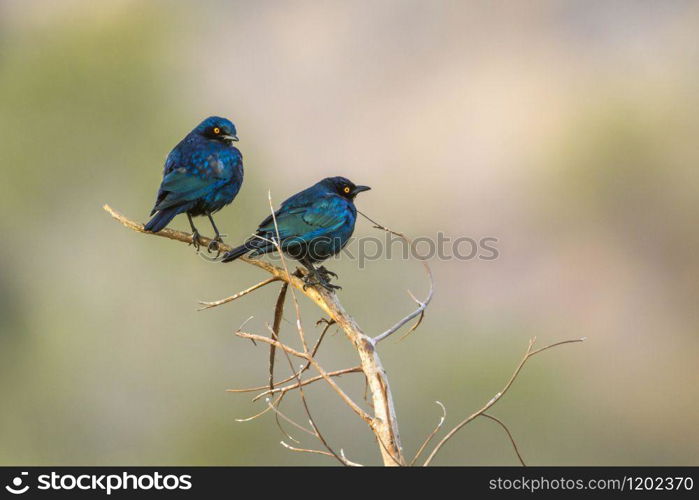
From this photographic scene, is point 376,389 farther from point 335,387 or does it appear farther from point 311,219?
point 311,219

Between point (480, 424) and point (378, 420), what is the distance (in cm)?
1626

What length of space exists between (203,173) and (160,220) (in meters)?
1.02

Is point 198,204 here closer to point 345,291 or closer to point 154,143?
point 345,291

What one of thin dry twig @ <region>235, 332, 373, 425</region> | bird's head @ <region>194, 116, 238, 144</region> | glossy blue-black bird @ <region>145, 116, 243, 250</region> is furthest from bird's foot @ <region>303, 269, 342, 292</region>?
bird's head @ <region>194, 116, 238, 144</region>

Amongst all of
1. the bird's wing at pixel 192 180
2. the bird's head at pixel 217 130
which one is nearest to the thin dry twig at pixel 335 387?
the bird's wing at pixel 192 180

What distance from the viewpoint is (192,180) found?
6652mm

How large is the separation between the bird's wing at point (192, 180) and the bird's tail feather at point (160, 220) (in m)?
0.08

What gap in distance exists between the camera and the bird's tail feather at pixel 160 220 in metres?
5.39

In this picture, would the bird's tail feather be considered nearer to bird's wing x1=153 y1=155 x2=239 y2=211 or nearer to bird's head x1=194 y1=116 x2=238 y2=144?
bird's wing x1=153 y1=155 x2=239 y2=211

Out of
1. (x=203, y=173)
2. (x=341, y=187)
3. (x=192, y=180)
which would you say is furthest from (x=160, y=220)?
(x=341, y=187)

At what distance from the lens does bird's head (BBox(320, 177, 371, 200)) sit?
670cm

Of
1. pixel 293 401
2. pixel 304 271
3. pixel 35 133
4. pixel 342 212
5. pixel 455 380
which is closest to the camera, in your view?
pixel 304 271

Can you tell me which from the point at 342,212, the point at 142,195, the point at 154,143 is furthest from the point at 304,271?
the point at 154,143

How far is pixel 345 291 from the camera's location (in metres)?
18.1
